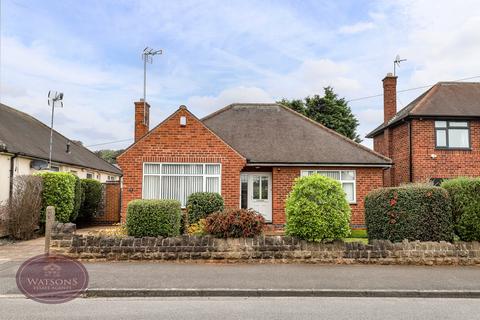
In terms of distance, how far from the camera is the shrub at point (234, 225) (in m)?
10.1

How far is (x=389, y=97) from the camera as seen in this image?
22000 mm

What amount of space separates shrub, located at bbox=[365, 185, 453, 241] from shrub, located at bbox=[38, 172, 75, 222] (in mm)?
10360

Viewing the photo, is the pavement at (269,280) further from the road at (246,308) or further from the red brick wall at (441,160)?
the red brick wall at (441,160)

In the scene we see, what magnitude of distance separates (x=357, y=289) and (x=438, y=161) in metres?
13.1

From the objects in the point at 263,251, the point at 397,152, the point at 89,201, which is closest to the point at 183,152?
the point at 89,201

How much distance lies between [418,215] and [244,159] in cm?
682

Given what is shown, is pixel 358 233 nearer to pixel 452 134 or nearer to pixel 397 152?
pixel 397 152

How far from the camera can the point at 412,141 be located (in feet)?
60.5

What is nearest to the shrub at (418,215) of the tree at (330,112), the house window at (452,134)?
the house window at (452,134)

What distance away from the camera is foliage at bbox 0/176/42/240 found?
12.9 meters

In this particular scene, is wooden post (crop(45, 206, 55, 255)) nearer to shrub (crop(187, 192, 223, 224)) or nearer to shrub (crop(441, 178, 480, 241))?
shrub (crop(187, 192, 223, 224))

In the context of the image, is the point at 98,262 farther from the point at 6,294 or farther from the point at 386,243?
the point at 386,243

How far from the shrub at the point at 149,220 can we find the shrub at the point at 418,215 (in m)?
5.57

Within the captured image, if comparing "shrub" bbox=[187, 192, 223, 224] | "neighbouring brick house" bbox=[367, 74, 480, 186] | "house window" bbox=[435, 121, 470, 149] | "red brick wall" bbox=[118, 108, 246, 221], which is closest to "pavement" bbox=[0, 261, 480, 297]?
"shrub" bbox=[187, 192, 223, 224]
